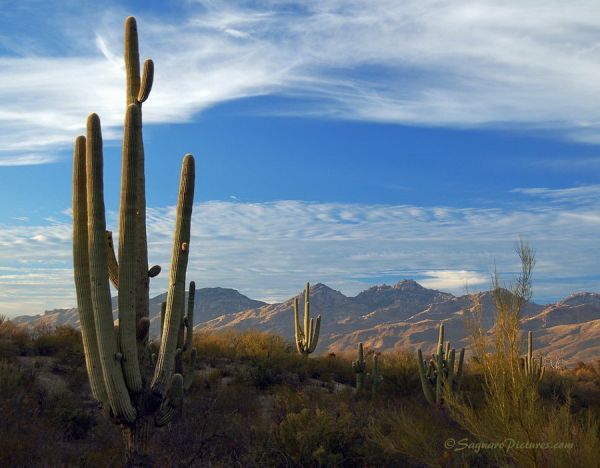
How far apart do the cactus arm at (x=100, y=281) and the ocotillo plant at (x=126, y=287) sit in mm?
12

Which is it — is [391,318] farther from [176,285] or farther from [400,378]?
[176,285]

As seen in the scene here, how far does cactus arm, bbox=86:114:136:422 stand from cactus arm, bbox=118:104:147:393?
0.43ft

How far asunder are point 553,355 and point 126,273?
2804 inches

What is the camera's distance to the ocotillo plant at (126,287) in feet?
26.3

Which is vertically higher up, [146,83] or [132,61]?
[132,61]

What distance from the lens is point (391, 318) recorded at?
115 m

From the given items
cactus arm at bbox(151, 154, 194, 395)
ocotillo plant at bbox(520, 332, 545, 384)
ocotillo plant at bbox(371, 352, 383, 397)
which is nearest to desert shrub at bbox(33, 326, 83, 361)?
ocotillo plant at bbox(371, 352, 383, 397)

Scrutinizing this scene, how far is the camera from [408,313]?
119 meters

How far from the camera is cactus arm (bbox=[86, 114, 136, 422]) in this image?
7953 millimetres

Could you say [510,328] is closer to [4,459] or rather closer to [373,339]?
[4,459]

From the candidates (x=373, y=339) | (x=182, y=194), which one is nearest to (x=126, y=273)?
(x=182, y=194)

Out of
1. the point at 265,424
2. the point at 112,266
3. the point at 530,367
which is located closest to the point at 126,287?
the point at 112,266

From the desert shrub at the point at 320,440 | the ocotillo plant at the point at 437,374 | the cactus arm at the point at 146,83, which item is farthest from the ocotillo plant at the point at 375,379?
the cactus arm at the point at 146,83

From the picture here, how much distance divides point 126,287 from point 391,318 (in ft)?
358
